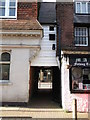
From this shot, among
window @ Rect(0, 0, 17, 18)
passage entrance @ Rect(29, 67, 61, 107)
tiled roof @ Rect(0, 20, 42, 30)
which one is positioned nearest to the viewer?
tiled roof @ Rect(0, 20, 42, 30)

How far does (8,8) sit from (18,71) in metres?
4.52

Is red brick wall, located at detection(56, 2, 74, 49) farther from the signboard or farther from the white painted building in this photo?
the signboard

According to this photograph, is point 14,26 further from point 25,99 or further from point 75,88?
point 75,88

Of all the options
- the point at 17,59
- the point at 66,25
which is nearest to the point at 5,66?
the point at 17,59

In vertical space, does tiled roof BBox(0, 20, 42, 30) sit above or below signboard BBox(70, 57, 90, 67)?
above

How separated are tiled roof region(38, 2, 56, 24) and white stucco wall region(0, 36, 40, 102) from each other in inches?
109

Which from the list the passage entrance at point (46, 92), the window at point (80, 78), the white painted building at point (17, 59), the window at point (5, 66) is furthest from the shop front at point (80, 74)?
the window at point (5, 66)

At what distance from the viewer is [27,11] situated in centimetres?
1248

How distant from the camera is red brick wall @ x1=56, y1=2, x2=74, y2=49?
516 inches

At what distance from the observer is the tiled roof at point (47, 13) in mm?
13809

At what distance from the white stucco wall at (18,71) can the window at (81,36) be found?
4060 millimetres

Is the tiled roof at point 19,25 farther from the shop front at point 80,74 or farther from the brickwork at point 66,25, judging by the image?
the shop front at point 80,74

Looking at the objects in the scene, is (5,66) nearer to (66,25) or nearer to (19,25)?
(19,25)

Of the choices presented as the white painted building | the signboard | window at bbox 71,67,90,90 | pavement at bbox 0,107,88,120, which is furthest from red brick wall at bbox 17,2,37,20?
pavement at bbox 0,107,88,120
